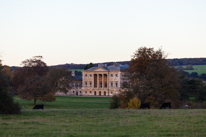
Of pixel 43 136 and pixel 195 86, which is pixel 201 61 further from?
pixel 43 136

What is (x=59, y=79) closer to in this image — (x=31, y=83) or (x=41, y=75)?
(x=41, y=75)

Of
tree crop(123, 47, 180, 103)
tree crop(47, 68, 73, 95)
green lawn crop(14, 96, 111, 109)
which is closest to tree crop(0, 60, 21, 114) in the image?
green lawn crop(14, 96, 111, 109)

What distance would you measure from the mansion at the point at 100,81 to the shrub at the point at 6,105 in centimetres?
8738

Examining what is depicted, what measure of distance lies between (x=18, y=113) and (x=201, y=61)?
16546 cm

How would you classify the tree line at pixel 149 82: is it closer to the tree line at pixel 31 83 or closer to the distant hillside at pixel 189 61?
the tree line at pixel 31 83

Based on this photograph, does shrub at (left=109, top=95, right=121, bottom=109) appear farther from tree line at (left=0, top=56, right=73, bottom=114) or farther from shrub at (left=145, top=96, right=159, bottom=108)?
tree line at (left=0, top=56, right=73, bottom=114)

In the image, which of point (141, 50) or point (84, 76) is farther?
point (84, 76)

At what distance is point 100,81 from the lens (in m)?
114

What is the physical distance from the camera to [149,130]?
43.9ft

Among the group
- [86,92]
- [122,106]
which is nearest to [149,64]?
[122,106]

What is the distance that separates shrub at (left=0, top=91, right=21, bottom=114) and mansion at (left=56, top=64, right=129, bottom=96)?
287 ft

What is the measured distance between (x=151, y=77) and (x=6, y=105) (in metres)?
24.6

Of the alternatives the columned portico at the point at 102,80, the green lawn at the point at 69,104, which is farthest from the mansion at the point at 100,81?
the green lawn at the point at 69,104

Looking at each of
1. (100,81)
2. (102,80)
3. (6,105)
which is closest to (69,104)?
(6,105)
